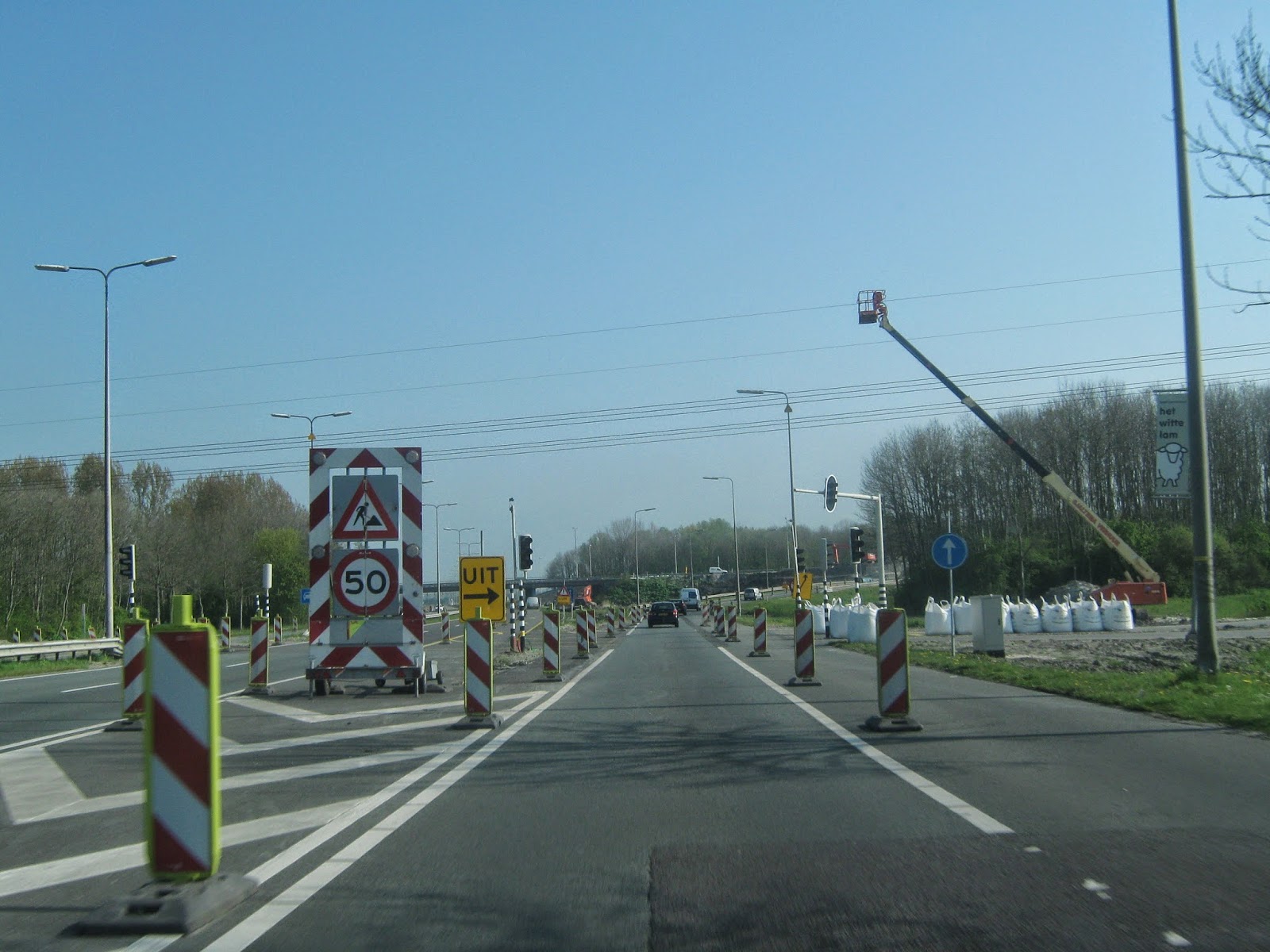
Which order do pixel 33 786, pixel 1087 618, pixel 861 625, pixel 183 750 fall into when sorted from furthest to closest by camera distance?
pixel 1087 618
pixel 861 625
pixel 33 786
pixel 183 750

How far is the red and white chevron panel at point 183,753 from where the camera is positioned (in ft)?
18.0

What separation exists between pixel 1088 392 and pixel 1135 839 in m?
77.2

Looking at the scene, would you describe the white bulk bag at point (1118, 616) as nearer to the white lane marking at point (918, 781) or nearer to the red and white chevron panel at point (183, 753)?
the white lane marking at point (918, 781)

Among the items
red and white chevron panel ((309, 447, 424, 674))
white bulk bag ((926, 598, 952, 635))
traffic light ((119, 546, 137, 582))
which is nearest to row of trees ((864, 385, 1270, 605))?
white bulk bag ((926, 598, 952, 635))

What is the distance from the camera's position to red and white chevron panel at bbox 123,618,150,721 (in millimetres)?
13266

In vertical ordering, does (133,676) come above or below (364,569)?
below

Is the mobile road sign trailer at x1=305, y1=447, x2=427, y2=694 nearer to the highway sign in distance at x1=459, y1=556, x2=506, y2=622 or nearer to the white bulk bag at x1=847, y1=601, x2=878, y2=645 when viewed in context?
the highway sign in distance at x1=459, y1=556, x2=506, y2=622

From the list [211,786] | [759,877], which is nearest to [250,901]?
[211,786]

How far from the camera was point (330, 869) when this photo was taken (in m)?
6.36

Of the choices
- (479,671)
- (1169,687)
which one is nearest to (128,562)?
(479,671)

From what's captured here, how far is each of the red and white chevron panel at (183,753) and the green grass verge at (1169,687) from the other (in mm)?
10306

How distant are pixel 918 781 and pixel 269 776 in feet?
17.3

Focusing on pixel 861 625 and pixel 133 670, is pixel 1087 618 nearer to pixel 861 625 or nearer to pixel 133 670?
pixel 861 625

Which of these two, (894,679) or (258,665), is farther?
(258,665)
